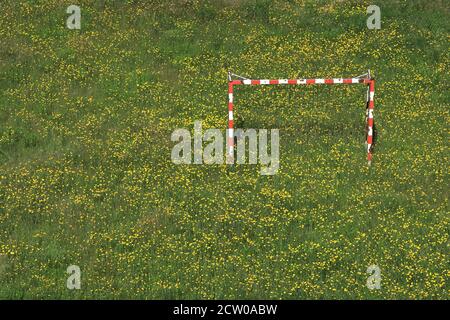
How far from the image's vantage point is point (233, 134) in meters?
21.2

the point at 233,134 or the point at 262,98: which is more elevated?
the point at 262,98

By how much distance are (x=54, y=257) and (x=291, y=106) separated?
1201 cm

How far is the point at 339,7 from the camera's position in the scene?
31781mm

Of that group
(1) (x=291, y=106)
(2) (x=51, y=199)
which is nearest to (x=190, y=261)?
(2) (x=51, y=199)

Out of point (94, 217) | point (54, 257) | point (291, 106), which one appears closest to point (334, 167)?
point (291, 106)

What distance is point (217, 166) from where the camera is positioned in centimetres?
2000

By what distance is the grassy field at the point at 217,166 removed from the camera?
49.2 ft

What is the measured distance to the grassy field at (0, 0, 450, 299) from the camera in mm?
14992

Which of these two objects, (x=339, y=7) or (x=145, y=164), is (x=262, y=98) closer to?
(x=145, y=164)
